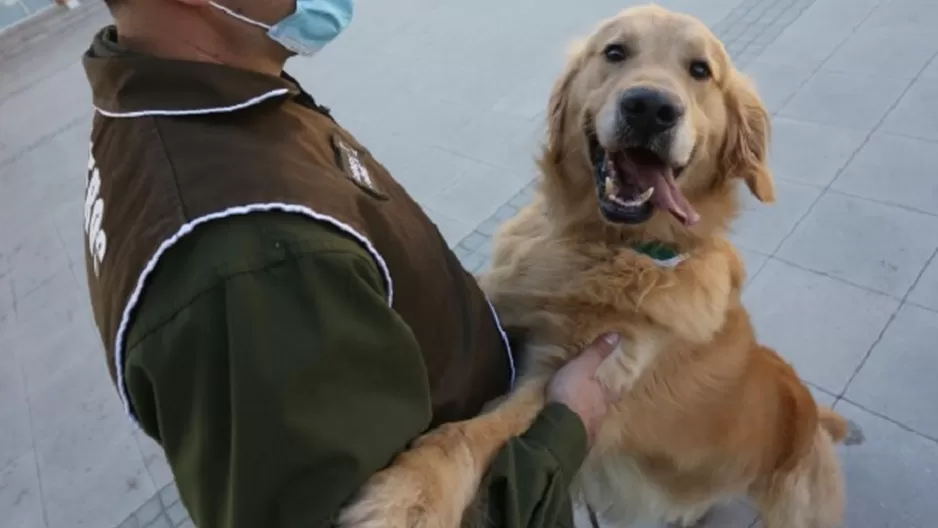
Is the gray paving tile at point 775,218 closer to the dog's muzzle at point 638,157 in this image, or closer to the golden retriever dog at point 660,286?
the golden retriever dog at point 660,286

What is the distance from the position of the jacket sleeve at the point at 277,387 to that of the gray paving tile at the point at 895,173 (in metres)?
2.91

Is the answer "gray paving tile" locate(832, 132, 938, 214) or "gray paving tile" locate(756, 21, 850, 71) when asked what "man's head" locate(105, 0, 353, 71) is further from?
"gray paving tile" locate(756, 21, 850, 71)

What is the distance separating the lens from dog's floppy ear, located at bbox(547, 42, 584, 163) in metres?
2.11

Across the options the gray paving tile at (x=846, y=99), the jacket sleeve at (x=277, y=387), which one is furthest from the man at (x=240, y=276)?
the gray paving tile at (x=846, y=99)

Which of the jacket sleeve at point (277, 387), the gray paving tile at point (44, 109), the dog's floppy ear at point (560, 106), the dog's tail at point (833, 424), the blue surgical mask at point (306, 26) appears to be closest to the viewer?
the jacket sleeve at point (277, 387)

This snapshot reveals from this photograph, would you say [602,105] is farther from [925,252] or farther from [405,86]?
[405,86]

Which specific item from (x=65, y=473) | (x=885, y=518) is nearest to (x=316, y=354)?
(x=885, y=518)

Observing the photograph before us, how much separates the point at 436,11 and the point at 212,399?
218 inches

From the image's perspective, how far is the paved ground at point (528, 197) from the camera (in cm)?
267

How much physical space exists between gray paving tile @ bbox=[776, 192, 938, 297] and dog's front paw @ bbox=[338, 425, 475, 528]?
217cm

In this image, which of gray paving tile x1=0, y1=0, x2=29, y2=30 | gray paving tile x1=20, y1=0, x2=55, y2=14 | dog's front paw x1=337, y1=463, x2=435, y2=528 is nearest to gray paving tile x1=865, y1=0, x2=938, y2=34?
dog's front paw x1=337, y1=463, x2=435, y2=528

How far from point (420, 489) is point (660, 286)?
2.94ft

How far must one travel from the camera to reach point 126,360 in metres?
0.87

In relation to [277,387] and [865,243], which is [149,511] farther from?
[865,243]
